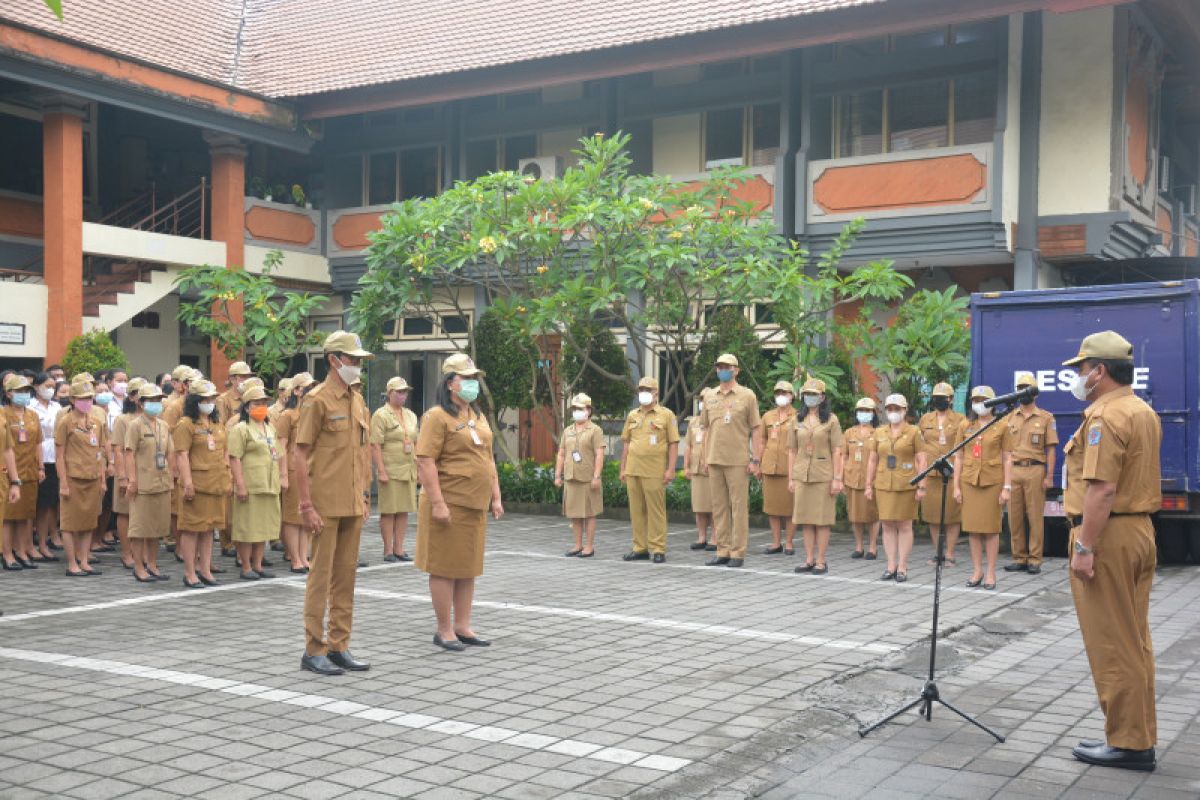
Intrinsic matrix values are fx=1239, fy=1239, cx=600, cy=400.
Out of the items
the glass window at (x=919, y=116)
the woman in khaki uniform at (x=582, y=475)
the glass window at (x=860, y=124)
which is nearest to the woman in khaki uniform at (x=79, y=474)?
the woman in khaki uniform at (x=582, y=475)

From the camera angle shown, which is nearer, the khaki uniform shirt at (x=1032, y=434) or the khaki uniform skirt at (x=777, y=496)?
the khaki uniform shirt at (x=1032, y=434)

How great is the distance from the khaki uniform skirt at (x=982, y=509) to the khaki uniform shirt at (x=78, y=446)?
8.38m

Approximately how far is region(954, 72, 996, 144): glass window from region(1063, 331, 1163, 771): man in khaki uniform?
46.7 feet

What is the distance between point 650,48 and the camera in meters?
20.8

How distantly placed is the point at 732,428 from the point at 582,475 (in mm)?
2012

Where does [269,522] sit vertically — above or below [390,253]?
below

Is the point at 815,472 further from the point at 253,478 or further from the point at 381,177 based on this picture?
the point at 381,177

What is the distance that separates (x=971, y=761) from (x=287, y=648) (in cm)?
450

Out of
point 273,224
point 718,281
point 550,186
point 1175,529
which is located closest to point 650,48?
point 550,186

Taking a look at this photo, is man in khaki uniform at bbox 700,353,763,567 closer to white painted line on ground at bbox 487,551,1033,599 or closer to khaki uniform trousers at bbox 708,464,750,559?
khaki uniform trousers at bbox 708,464,750,559

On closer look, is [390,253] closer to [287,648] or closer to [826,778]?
[287,648]

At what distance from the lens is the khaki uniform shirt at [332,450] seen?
7.58 meters

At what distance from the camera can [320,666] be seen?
741 cm

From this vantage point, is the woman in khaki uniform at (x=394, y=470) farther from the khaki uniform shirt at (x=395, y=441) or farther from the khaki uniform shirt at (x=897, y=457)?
the khaki uniform shirt at (x=897, y=457)
